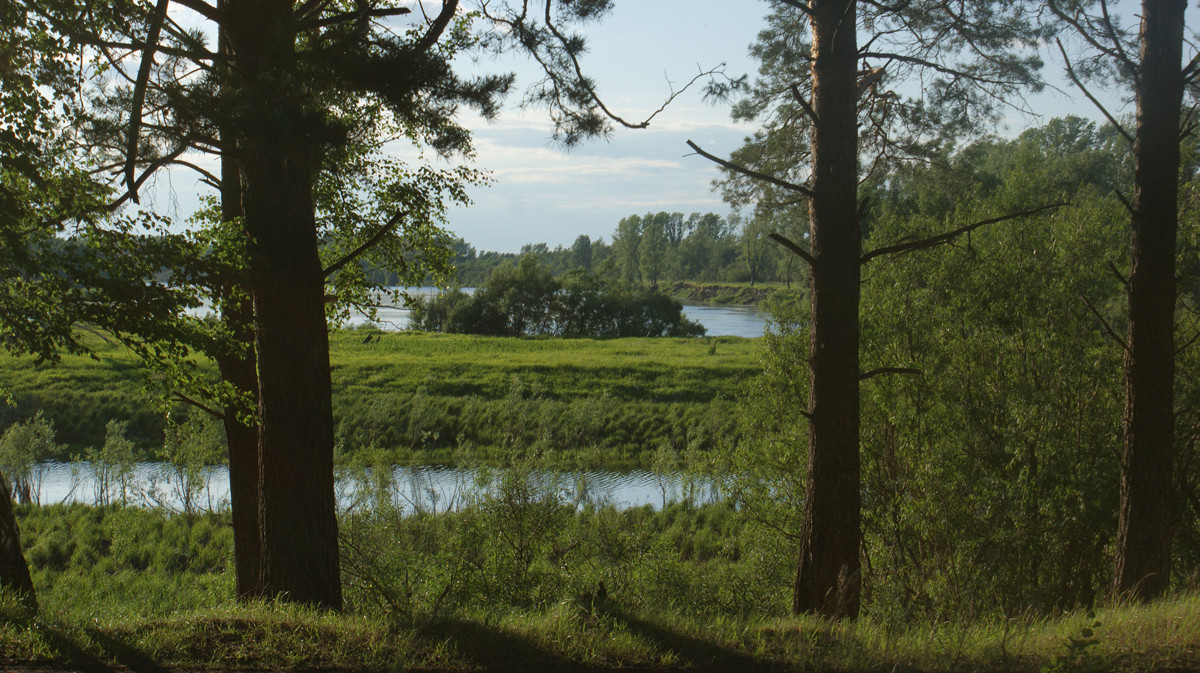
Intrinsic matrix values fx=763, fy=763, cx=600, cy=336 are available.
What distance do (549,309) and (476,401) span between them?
24.9 m

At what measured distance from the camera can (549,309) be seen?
53031mm

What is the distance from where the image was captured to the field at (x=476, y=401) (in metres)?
25.6

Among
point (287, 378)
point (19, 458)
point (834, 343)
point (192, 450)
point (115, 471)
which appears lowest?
point (115, 471)

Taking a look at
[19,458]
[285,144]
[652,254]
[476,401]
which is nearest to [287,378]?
[285,144]

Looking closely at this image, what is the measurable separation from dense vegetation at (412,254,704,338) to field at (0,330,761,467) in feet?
47.0

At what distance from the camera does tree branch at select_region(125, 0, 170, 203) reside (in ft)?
17.7

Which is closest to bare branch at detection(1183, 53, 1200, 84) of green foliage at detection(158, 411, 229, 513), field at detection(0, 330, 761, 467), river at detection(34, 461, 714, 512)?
river at detection(34, 461, 714, 512)

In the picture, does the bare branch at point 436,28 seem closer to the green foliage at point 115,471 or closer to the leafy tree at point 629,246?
the green foliage at point 115,471

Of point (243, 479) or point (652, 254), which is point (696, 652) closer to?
point (243, 479)

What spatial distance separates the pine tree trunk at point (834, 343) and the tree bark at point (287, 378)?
12.4 feet

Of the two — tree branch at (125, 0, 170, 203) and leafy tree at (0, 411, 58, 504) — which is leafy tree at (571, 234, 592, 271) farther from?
tree branch at (125, 0, 170, 203)

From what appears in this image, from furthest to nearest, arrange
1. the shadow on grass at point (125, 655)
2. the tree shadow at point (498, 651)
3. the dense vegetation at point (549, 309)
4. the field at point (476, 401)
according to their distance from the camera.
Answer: the dense vegetation at point (549, 309), the field at point (476, 401), the tree shadow at point (498, 651), the shadow on grass at point (125, 655)

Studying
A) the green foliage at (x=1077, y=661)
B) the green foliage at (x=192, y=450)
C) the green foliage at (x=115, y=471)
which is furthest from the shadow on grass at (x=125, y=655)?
the green foliage at (x=115, y=471)

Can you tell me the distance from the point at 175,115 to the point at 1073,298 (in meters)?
12.6
